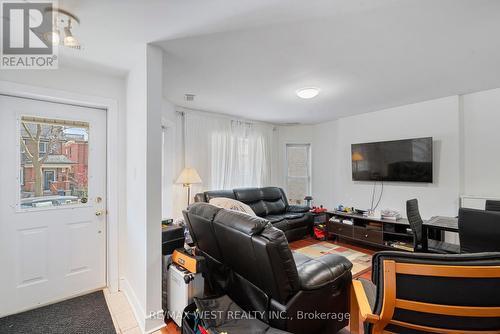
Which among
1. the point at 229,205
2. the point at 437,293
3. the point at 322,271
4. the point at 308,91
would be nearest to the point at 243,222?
the point at 322,271

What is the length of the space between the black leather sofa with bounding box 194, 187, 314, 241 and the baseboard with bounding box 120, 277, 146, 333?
1662 mm

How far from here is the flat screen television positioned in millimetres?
3658

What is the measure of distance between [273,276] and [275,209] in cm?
331

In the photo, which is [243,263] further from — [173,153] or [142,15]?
[173,153]

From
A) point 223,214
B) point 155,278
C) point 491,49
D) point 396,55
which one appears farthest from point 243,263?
point 491,49

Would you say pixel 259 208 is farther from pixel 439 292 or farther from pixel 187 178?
pixel 439 292

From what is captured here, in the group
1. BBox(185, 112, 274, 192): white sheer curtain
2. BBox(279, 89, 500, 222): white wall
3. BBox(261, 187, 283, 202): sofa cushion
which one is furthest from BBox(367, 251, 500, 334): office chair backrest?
BBox(261, 187, 283, 202): sofa cushion

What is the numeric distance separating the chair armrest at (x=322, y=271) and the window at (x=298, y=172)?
379 centimetres

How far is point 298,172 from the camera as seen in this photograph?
18.9 ft

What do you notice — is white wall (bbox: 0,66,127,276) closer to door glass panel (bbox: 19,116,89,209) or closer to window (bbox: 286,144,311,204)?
door glass panel (bbox: 19,116,89,209)

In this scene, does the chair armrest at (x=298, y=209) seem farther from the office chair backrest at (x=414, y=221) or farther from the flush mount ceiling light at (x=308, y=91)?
the flush mount ceiling light at (x=308, y=91)

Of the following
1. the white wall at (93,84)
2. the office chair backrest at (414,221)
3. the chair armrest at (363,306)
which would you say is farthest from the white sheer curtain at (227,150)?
the chair armrest at (363,306)

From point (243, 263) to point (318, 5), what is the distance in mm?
1918

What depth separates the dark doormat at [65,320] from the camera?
192 centimetres
